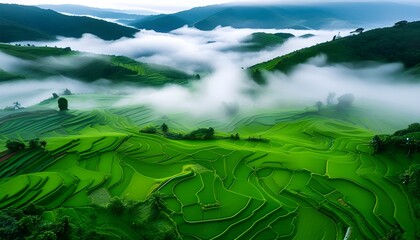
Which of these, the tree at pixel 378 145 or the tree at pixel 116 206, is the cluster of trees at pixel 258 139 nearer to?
the tree at pixel 378 145

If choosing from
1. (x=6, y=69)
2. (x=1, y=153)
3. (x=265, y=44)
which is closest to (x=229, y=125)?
(x=1, y=153)

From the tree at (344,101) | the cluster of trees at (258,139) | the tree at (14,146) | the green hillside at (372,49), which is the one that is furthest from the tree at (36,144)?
the green hillside at (372,49)

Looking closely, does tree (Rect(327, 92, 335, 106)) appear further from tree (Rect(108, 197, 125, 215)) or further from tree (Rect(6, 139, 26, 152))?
tree (Rect(6, 139, 26, 152))

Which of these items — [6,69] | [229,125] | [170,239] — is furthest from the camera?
[6,69]

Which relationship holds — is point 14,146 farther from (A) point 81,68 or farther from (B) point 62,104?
(A) point 81,68

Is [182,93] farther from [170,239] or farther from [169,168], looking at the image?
[170,239]

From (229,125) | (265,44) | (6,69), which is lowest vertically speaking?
(229,125)

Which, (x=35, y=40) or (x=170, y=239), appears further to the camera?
(x=35, y=40)

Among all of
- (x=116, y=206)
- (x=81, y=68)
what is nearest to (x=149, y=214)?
(x=116, y=206)
